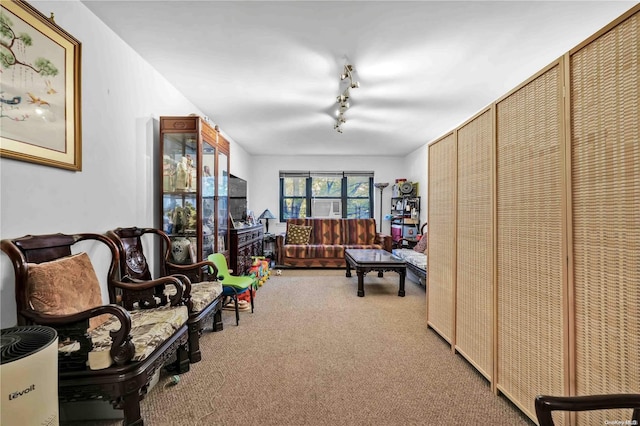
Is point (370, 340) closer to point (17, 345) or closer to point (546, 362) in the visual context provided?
point (546, 362)

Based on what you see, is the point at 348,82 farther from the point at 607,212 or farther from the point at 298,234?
the point at 298,234

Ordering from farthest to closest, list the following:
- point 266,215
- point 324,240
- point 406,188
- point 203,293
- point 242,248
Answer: point 266,215 → point 324,240 → point 406,188 → point 242,248 → point 203,293

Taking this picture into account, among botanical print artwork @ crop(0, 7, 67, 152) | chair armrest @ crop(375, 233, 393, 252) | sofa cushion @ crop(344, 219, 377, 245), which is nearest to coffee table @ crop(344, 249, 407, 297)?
chair armrest @ crop(375, 233, 393, 252)

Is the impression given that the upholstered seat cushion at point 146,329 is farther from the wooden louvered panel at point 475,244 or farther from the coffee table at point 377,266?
the coffee table at point 377,266

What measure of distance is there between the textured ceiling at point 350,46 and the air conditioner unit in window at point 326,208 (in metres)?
3.42

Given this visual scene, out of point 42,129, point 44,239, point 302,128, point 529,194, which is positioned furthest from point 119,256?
point 302,128

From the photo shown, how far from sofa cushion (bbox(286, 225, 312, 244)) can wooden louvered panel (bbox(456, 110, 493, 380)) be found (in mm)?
4097

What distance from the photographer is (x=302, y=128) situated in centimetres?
458

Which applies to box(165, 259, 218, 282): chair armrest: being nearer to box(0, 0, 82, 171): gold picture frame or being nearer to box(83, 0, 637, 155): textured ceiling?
box(0, 0, 82, 171): gold picture frame

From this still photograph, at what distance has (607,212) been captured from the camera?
109 cm

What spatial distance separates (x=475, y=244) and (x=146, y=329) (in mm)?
2299

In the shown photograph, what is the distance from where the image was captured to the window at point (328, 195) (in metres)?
6.91

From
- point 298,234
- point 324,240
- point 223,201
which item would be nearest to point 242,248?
point 223,201

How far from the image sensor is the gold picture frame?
53.5 inches
